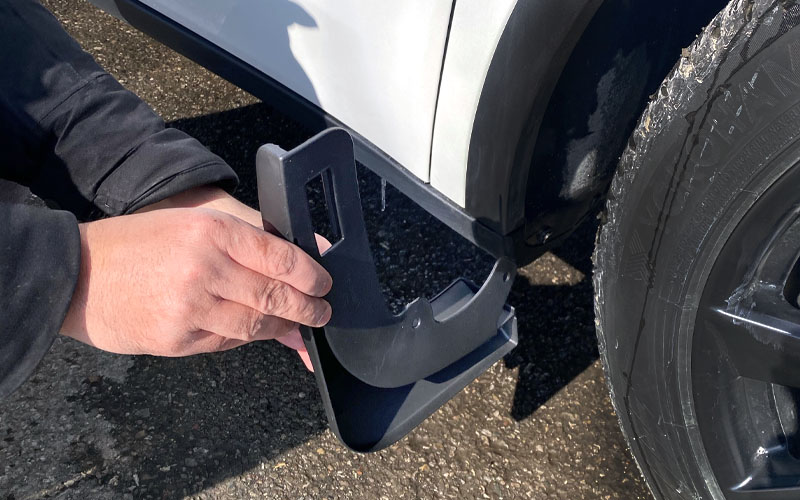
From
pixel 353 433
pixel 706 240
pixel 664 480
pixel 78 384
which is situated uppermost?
pixel 706 240

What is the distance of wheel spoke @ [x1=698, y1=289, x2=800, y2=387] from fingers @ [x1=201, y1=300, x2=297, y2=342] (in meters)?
0.65

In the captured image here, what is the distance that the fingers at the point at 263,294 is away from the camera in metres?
0.91

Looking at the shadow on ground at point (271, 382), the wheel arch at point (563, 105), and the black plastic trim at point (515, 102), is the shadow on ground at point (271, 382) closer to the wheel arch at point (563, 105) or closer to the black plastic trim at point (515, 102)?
the wheel arch at point (563, 105)

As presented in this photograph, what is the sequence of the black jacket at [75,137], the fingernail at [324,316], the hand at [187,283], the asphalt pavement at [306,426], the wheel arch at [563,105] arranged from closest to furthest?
the hand at [187,283]
the fingernail at [324,316]
the wheel arch at [563,105]
the black jacket at [75,137]
the asphalt pavement at [306,426]

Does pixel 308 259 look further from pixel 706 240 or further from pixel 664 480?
pixel 664 480

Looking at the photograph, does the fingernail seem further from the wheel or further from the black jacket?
the wheel

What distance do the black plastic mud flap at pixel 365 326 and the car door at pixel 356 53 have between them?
29 centimetres

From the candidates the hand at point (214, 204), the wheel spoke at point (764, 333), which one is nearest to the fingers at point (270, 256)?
the hand at point (214, 204)

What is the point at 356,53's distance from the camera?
4.38 feet

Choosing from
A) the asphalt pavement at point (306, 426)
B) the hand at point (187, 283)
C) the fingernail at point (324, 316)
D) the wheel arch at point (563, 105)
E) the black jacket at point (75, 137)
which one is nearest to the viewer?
the hand at point (187, 283)

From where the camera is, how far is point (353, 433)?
1.30 meters

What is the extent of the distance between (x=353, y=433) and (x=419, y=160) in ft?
1.69

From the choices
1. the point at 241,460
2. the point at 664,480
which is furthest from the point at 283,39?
the point at 664,480

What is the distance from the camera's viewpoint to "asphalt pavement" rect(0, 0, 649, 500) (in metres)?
1.52
